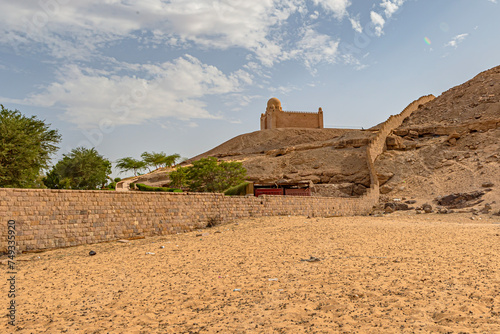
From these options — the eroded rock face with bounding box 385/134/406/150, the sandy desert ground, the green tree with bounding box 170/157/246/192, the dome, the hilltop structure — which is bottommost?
the sandy desert ground

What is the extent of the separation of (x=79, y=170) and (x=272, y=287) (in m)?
29.1

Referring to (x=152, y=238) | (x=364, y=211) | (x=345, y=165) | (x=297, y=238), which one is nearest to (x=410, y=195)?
(x=364, y=211)

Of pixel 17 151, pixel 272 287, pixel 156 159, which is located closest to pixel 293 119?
pixel 156 159

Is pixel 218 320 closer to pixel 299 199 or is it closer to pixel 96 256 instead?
pixel 96 256

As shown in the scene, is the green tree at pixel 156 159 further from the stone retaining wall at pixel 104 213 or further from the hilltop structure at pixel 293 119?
the stone retaining wall at pixel 104 213

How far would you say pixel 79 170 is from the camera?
30344 millimetres

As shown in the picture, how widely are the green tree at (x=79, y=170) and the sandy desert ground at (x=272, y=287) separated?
883 inches

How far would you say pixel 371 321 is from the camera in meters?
4.16

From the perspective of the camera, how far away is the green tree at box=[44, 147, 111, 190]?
30359 millimetres

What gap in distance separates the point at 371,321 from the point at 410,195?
22.5 metres

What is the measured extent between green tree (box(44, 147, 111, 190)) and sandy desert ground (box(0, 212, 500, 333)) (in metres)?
22.4

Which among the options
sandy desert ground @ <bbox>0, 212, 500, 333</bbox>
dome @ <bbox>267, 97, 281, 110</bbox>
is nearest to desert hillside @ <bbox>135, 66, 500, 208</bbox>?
sandy desert ground @ <bbox>0, 212, 500, 333</bbox>

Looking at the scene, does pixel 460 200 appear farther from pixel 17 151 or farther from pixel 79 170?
pixel 79 170

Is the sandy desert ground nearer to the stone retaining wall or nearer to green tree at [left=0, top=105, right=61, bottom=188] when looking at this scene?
the stone retaining wall
